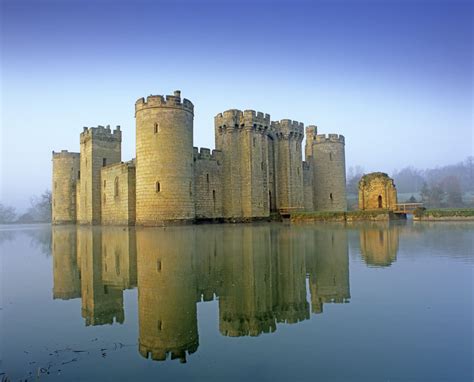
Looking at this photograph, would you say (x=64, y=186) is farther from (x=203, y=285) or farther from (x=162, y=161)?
(x=203, y=285)

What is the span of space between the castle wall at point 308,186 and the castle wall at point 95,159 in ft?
54.2

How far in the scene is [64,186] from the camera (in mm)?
39156

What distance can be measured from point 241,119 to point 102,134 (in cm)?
1183

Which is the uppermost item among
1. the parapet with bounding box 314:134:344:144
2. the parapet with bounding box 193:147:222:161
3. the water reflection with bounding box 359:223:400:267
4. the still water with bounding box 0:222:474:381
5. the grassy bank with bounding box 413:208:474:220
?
the parapet with bounding box 314:134:344:144

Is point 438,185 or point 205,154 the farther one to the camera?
point 438,185

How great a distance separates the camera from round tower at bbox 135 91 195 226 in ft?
79.6

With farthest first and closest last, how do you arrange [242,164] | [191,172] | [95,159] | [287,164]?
[287,164] → [95,159] → [242,164] → [191,172]

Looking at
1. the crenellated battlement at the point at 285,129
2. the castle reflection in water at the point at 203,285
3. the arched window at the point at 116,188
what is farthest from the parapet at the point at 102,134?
the castle reflection in water at the point at 203,285

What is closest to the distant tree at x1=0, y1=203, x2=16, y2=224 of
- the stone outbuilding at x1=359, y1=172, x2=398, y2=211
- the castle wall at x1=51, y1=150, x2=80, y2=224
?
the castle wall at x1=51, y1=150, x2=80, y2=224

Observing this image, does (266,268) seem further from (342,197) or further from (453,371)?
(342,197)

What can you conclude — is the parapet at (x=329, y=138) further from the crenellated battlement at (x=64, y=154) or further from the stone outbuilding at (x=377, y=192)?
the crenellated battlement at (x=64, y=154)

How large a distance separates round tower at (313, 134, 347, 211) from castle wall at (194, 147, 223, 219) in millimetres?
12028

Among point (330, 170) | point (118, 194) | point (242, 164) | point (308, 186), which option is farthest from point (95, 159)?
point (330, 170)

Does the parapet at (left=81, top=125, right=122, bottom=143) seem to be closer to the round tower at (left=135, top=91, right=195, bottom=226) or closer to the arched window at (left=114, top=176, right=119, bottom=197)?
the arched window at (left=114, top=176, right=119, bottom=197)
